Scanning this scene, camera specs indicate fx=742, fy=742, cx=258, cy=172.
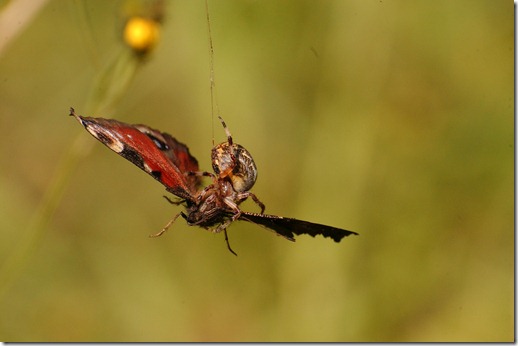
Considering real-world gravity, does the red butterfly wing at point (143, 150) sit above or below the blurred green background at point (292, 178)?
below

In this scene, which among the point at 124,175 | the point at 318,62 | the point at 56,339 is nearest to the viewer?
the point at 56,339

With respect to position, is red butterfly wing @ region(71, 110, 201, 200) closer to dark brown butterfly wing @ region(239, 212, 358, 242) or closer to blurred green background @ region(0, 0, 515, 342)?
A: dark brown butterfly wing @ region(239, 212, 358, 242)

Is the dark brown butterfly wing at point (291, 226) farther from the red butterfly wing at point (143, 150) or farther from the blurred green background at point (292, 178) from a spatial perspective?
the blurred green background at point (292, 178)

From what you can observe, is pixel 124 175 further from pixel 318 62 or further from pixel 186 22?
pixel 318 62

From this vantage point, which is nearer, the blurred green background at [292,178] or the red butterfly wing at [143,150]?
the red butterfly wing at [143,150]

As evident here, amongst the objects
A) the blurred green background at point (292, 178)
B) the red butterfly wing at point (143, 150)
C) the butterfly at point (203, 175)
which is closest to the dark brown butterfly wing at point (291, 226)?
the butterfly at point (203, 175)

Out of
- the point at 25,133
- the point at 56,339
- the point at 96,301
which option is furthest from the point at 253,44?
the point at 56,339
